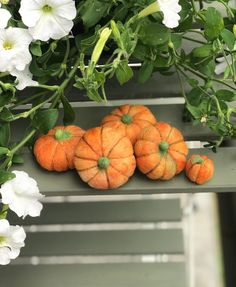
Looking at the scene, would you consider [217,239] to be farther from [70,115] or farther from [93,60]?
[93,60]

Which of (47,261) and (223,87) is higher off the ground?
(223,87)

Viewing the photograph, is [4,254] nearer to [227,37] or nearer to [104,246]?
[227,37]

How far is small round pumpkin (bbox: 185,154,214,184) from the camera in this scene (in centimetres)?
67

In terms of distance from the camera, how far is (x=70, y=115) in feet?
2.41

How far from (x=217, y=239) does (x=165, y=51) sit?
4.09ft

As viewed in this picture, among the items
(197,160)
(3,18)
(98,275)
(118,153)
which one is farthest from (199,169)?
(98,275)

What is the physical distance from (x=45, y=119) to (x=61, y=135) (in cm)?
3

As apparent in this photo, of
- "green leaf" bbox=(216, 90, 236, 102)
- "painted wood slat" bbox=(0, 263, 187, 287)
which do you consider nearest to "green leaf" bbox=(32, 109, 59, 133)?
"green leaf" bbox=(216, 90, 236, 102)

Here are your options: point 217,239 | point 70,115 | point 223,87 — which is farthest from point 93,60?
point 217,239

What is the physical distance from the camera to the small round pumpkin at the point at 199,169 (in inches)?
26.5

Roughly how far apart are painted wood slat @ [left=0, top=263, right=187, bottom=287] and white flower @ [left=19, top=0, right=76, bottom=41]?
0.66 m

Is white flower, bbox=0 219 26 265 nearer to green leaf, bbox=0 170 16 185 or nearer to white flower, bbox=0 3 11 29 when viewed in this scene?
green leaf, bbox=0 170 16 185

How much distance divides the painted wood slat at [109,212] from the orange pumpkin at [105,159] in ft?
1.82

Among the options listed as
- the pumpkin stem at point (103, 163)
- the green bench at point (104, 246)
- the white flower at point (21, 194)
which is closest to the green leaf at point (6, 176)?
the white flower at point (21, 194)
